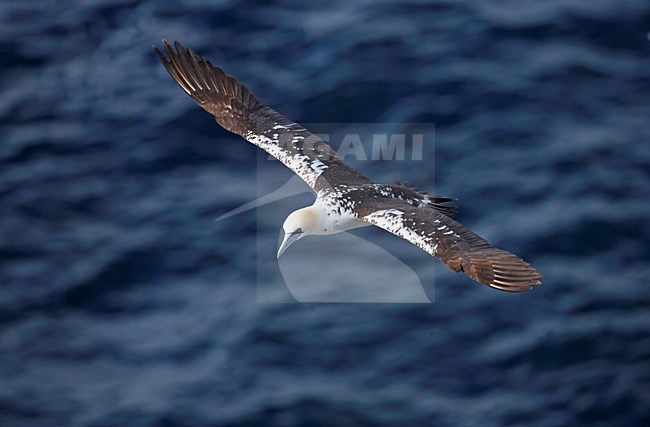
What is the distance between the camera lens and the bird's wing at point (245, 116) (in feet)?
54.5

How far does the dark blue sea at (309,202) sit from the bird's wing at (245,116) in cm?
135

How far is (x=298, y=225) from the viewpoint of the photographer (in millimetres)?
15555

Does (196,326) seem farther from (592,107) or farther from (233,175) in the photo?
(592,107)

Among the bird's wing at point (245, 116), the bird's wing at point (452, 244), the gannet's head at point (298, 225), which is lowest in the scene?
the bird's wing at point (452, 244)

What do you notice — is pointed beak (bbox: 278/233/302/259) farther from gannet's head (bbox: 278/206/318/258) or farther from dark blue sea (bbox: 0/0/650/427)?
dark blue sea (bbox: 0/0/650/427)

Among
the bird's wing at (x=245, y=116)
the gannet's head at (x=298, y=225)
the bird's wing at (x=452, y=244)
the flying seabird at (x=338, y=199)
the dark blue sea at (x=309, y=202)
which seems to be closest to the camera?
the bird's wing at (x=452, y=244)

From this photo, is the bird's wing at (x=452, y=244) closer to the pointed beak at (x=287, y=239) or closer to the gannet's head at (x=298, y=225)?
the gannet's head at (x=298, y=225)

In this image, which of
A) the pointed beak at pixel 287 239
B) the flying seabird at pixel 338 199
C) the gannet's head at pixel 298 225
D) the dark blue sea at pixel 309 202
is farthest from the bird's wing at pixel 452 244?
the dark blue sea at pixel 309 202

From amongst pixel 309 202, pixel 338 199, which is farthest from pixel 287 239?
pixel 309 202

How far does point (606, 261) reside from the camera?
16.6m

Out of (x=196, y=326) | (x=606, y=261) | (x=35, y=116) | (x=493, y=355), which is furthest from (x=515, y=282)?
(x=35, y=116)

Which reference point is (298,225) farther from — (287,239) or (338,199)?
(338,199)

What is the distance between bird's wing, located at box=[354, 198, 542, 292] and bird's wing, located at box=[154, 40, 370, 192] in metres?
1.38

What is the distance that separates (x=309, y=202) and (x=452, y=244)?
4.01 metres
